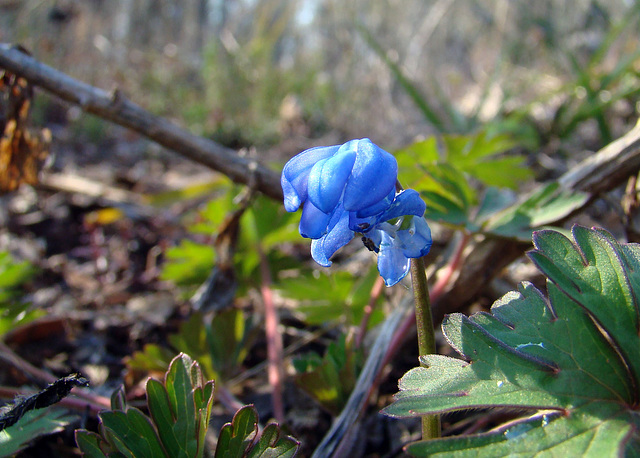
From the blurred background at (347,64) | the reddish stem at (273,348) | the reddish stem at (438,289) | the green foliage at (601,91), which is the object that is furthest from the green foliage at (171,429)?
the blurred background at (347,64)

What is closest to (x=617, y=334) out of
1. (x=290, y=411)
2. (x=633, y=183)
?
(x=633, y=183)

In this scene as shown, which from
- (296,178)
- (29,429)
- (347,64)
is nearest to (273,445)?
(296,178)

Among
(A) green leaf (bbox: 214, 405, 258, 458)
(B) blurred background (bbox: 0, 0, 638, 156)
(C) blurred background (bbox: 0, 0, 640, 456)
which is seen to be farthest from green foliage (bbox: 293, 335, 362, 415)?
(B) blurred background (bbox: 0, 0, 638, 156)

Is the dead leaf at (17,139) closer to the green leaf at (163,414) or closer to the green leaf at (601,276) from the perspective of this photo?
the green leaf at (163,414)

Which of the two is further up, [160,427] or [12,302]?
[12,302]

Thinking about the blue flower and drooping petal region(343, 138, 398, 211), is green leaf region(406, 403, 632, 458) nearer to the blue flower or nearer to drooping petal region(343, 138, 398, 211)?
the blue flower

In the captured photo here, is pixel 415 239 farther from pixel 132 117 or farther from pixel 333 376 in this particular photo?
pixel 132 117
